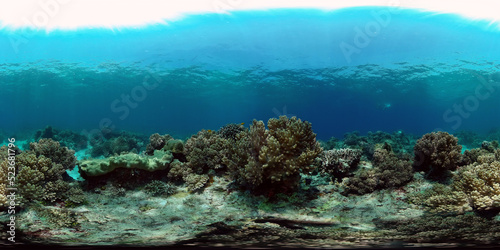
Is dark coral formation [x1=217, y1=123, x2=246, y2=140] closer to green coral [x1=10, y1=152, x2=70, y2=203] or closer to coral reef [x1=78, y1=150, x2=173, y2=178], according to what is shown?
coral reef [x1=78, y1=150, x2=173, y2=178]

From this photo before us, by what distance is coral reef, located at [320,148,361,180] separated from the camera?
242 inches

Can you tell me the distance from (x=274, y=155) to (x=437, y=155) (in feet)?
11.6

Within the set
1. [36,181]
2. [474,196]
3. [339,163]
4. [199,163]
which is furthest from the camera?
[199,163]

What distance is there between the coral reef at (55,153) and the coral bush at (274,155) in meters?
3.91

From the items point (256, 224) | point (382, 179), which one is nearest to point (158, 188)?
point (256, 224)

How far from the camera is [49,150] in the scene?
20.2 ft

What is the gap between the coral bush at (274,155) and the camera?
16.5 feet

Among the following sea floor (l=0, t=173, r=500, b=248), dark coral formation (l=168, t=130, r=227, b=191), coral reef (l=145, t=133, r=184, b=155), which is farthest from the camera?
coral reef (l=145, t=133, r=184, b=155)
